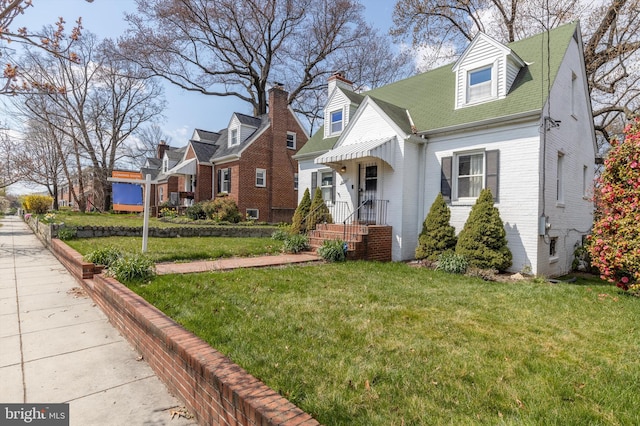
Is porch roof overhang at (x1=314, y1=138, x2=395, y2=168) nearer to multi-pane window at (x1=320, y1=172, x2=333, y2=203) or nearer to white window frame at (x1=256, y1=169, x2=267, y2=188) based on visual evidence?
multi-pane window at (x1=320, y1=172, x2=333, y2=203)

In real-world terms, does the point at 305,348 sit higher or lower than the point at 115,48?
lower

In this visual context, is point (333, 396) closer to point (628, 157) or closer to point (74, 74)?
point (628, 157)

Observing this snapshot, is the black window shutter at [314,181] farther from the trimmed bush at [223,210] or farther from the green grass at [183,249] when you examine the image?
the trimmed bush at [223,210]

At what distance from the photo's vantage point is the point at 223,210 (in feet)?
60.1

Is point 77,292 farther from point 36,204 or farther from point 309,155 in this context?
point 36,204

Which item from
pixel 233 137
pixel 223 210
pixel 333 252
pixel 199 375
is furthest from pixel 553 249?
pixel 233 137

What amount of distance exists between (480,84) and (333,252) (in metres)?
7.24

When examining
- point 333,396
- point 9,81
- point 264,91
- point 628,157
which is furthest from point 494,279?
point 264,91

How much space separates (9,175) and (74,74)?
956cm

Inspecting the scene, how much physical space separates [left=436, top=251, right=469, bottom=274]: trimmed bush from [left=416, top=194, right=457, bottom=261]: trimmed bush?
0.68 metres

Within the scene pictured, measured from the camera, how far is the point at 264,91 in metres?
27.5

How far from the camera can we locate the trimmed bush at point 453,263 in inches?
332

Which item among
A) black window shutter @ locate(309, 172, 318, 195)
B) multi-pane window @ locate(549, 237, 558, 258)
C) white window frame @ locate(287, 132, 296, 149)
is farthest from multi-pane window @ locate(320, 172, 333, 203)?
white window frame @ locate(287, 132, 296, 149)

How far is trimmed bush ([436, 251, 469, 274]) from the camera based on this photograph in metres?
8.44
